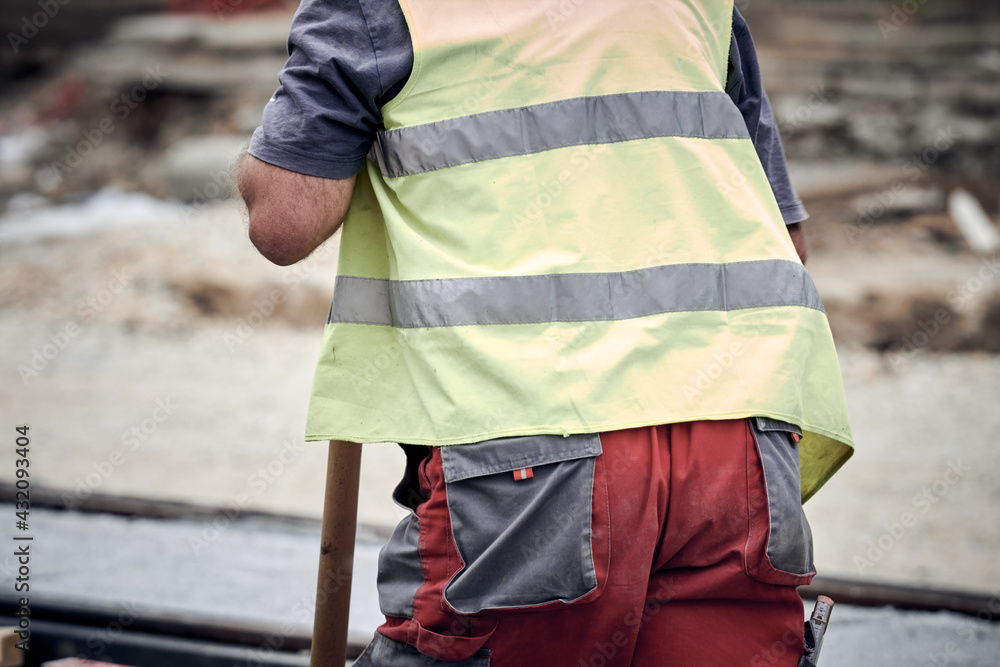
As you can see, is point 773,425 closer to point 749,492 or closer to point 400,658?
point 749,492

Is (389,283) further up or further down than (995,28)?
further up

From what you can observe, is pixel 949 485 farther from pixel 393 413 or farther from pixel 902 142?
pixel 902 142

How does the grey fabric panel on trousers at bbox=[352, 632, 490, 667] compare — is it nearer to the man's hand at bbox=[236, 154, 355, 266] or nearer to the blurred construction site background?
the man's hand at bbox=[236, 154, 355, 266]

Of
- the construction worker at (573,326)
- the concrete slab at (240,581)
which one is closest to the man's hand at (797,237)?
the construction worker at (573,326)

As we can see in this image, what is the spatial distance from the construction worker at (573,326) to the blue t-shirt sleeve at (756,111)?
335 mm

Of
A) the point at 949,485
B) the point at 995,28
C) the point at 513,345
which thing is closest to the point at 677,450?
the point at 513,345

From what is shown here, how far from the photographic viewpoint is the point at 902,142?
12.4m

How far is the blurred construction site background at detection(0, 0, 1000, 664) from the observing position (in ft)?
18.9

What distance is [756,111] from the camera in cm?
196

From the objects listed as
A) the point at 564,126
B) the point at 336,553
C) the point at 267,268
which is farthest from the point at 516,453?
the point at 267,268

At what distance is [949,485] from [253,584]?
15.3 feet

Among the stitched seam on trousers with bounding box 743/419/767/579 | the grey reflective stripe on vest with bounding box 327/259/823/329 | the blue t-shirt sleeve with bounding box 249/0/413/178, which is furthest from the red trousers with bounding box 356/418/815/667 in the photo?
the blue t-shirt sleeve with bounding box 249/0/413/178

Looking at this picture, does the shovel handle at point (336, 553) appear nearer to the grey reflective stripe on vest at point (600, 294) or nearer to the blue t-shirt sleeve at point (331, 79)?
the grey reflective stripe on vest at point (600, 294)

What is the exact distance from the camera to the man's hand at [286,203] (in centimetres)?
158
